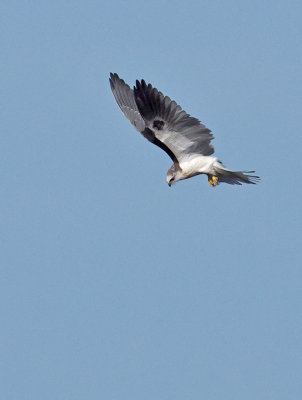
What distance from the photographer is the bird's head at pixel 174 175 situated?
1636 cm

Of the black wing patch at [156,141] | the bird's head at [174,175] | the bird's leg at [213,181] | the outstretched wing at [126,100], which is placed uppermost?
the outstretched wing at [126,100]

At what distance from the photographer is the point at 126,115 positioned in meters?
17.6

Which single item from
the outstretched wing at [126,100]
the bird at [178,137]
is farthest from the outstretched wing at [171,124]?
the outstretched wing at [126,100]

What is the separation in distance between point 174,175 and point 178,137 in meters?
0.80

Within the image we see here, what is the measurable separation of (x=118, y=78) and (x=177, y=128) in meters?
2.59

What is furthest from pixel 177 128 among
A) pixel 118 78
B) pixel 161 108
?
pixel 118 78

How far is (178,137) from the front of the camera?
15.9 meters

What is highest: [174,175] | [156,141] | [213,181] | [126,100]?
[126,100]

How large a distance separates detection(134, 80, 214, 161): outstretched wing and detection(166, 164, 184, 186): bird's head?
0.22 metres

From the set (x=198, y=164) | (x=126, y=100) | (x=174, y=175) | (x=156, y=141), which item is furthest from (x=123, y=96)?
(x=198, y=164)

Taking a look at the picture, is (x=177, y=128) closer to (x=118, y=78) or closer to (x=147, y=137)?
(x=147, y=137)

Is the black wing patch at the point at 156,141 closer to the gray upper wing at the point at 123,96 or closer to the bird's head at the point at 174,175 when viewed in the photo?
the bird's head at the point at 174,175

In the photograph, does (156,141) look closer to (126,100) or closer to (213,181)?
(213,181)

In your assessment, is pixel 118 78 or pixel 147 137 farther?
pixel 118 78
